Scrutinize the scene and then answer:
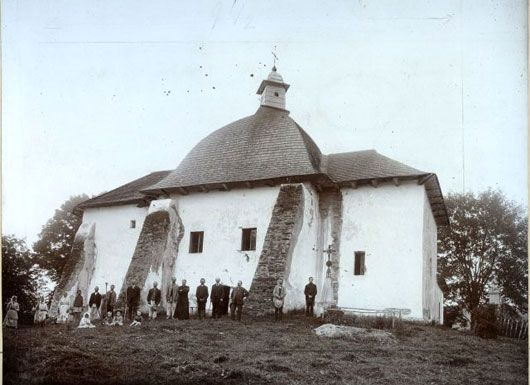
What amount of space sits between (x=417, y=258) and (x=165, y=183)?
30.7 feet

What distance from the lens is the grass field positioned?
965cm

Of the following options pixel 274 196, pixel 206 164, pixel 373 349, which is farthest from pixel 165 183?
pixel 373 349

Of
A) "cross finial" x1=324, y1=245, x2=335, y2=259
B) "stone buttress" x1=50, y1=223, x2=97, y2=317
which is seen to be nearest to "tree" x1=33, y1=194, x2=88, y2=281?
"stone buttress" x1=50, y1=223, x2=97, y2=317

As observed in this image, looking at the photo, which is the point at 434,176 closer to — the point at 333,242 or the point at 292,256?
the point at 333,242

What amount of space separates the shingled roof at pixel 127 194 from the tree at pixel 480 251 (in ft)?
40.7

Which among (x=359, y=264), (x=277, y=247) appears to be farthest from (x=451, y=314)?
(x=277, y=247)

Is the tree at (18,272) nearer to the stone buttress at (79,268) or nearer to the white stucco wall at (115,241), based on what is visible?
the white stucco wall at (115,241)

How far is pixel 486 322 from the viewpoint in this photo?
13742 millimetres

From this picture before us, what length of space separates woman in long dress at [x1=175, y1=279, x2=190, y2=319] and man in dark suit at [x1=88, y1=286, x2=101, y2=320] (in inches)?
111

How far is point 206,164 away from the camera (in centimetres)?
1997

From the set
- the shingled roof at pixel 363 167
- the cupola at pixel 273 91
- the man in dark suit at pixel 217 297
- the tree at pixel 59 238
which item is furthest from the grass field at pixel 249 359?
the cupola at pixel 273 91

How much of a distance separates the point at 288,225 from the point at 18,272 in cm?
760

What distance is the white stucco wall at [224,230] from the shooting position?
17953mm

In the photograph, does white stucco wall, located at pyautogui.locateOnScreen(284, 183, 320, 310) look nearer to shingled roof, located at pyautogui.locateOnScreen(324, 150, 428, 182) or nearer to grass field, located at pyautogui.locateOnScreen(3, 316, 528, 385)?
shingled roof, located at pyautogui.locateOnScreen(324, 150, 428, 182)
